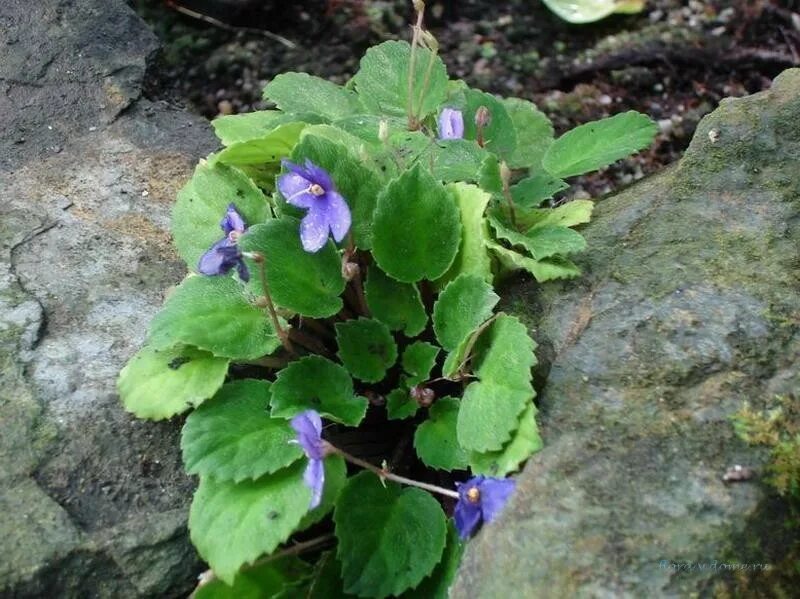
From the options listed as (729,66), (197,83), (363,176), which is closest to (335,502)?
(363,176)

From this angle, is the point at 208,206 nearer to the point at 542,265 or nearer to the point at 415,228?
the point at 415,228

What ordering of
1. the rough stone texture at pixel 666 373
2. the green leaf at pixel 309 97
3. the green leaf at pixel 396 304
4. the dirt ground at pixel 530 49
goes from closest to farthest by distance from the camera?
the rough stone texture at pixel 666 373 < the green leaf at pixel 396 304 < the green leaf at pixel 309 97 < the dirt ground at pixel 530 49

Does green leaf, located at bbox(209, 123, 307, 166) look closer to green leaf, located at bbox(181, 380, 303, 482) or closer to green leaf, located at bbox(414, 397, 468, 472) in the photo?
green leaf, located at bbox(181, 380, 303, 482)

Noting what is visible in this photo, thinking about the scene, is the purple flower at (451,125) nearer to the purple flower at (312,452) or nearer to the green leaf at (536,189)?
the green leaf at (536,189)

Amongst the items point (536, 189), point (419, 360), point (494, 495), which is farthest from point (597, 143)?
point (494, 495)

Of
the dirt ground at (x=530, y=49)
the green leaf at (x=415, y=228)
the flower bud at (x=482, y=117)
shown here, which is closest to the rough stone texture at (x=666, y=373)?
the green leaf at (x=415, y=228)

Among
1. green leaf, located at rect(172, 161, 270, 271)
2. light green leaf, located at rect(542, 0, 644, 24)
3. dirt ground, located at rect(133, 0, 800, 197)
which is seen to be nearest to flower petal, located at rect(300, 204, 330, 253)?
green leaf, located at rect(172, 161, 270, 271)
